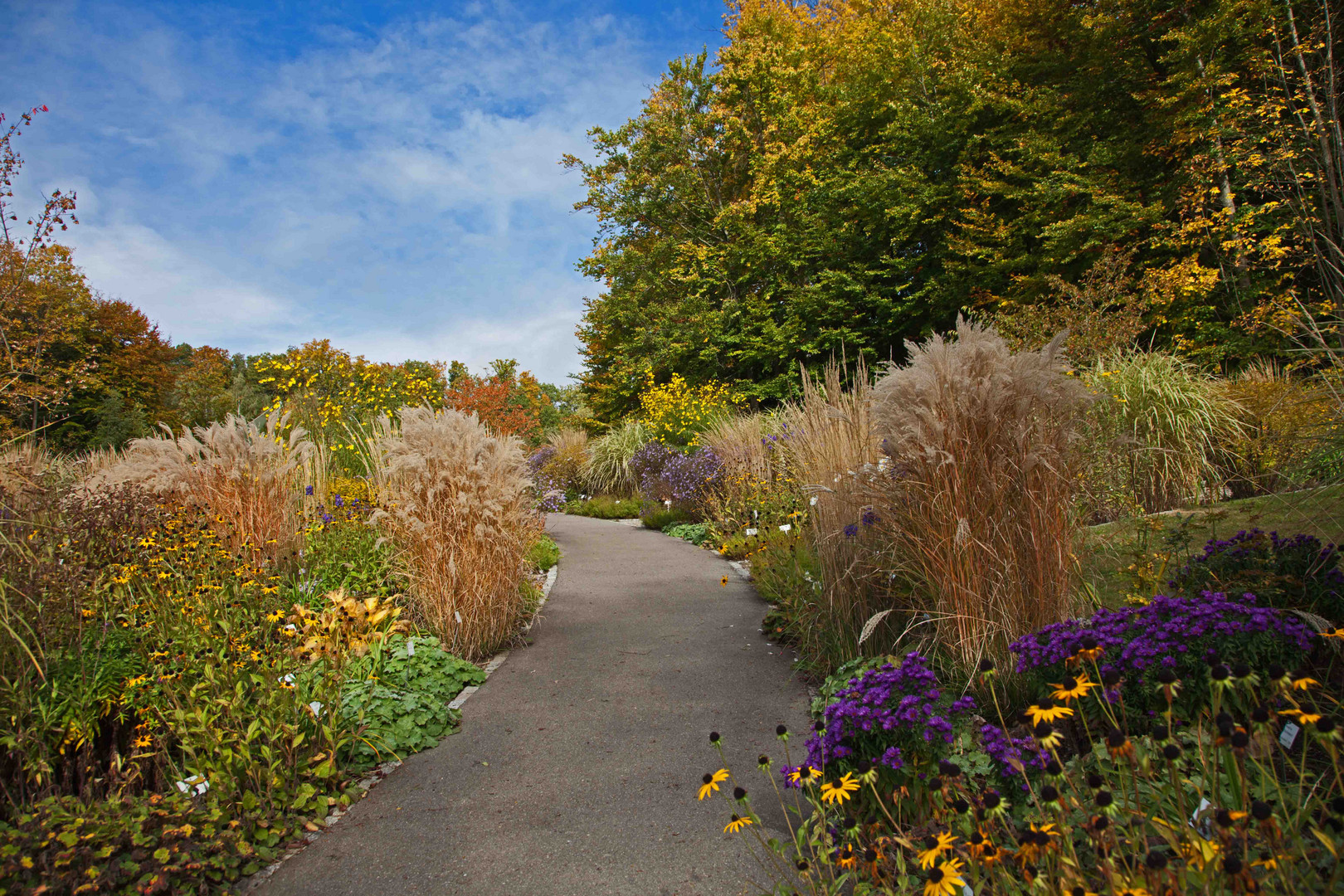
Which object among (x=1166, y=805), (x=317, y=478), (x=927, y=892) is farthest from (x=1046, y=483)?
(x=317, y=478)

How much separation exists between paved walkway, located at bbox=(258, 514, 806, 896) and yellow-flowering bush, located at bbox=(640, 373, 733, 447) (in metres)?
6.93

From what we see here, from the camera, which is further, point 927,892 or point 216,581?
point 216,581

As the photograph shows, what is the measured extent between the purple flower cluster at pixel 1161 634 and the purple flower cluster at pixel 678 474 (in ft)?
21.9

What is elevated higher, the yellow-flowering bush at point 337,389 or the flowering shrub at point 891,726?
the yellow-flowering bush at point 337,389

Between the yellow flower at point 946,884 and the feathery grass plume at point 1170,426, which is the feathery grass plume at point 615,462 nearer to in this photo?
the feathery grass plume at point 1170,426

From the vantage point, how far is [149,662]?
297 cm

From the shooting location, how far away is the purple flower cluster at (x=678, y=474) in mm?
9852

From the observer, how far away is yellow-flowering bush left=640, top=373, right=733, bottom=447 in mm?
12656

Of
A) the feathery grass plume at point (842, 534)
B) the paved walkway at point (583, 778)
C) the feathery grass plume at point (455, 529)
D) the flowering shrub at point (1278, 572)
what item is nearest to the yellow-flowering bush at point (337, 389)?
the feathery grass plume at point (455, 529)

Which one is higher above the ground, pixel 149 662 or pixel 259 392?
pixel 259 392

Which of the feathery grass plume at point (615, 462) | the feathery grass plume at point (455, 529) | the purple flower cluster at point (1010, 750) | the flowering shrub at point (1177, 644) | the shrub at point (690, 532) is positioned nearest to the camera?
the purple flower cluster at point (1010, 750)

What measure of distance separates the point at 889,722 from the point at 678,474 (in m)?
8.55

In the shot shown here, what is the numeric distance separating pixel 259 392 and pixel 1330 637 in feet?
148

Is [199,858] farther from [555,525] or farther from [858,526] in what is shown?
[555,525]
